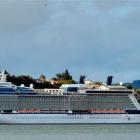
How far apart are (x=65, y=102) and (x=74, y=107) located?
1.43 m

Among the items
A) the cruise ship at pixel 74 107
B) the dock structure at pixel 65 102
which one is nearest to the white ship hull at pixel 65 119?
the cruise ship at pixel 74 107

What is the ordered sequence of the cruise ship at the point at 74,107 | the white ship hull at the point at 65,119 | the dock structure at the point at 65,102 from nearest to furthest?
1. the white ship hull at the point at 65,119
2. the cruise ship at the point at 74,107
3. the dock structure at the point at 65,102

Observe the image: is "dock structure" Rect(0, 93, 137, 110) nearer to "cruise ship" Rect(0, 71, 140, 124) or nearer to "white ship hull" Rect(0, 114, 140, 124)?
"cruise ship" Rect(0, 71, 140, 124)

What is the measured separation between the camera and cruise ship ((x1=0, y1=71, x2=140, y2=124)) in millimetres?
102938

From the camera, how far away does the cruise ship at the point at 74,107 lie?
103 m

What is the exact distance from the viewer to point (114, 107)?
355 feet

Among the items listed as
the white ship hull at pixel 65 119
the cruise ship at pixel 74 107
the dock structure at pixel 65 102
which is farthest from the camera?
the dock structure at pixel 65 102

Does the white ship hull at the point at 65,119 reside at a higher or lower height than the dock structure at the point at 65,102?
lower

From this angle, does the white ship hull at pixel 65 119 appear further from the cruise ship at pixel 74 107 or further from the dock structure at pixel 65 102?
the dock structure at pixel 65 102

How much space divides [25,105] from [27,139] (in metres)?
33.8

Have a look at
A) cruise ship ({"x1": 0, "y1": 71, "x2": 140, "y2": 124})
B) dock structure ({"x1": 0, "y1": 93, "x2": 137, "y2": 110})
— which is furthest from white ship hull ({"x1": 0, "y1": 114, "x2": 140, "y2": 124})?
dock structure ({"x1": 0, "y1": 93, "x2": 137, "y2": 110})

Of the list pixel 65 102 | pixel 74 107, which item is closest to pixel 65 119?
pixel 74 107

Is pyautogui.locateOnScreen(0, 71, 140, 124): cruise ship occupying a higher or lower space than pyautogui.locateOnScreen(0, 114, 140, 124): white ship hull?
higher

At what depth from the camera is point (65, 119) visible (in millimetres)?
102438
